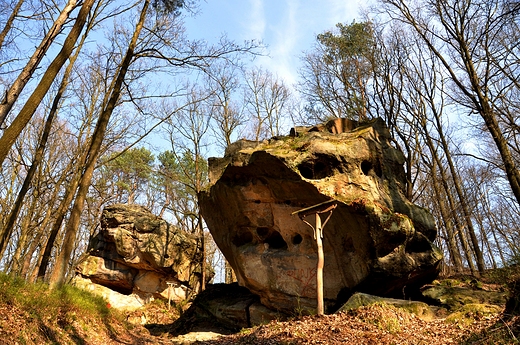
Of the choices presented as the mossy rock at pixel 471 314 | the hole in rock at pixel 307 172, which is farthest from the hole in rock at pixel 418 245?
the mossy rock at pixel 471 314

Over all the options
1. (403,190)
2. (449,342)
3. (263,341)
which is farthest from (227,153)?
(449,342)

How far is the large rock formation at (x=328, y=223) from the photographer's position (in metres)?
10.1

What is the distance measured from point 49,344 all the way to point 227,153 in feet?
29.9

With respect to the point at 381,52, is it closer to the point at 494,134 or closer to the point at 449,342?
the point at 494,134

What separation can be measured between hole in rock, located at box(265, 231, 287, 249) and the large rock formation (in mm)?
37

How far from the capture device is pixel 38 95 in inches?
241

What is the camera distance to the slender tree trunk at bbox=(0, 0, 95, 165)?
219 inches

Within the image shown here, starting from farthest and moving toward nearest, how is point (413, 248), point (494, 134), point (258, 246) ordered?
point (258, 246)
point (413, 248)
point (494, 134)

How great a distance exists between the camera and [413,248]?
10438 mm

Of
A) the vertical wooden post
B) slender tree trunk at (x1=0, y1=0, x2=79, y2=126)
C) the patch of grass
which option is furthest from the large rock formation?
slender tree trunk at (x1=0, y1=0, x2=79, y2=126)

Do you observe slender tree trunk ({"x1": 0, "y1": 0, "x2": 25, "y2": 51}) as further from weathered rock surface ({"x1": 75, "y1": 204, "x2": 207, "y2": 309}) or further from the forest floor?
weathered rock surface ({"x1": 75, "y1": 204, "x2": 207, "y2": 309})

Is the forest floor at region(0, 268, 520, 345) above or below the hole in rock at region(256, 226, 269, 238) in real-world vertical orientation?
below

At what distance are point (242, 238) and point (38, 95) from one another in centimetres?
841

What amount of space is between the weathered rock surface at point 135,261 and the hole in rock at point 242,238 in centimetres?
613
